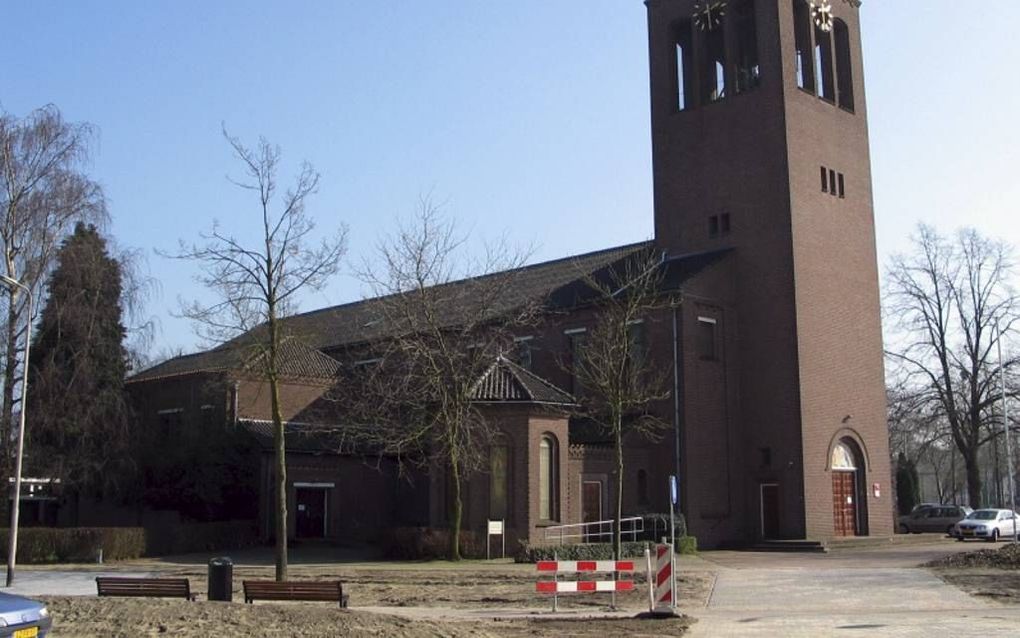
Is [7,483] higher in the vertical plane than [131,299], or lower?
lower

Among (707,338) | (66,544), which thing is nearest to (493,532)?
(707,338)

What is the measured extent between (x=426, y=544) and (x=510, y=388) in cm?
616

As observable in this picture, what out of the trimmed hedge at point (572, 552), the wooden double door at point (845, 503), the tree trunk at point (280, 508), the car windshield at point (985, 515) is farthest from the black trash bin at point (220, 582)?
the car windshield at point (985, 515)

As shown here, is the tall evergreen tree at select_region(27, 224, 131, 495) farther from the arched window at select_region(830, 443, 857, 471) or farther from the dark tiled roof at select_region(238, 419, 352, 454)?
the arched window at select_region(830, 443, 857, 471)

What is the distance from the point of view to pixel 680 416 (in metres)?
39.3

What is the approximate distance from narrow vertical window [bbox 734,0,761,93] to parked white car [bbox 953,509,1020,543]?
2052 cm

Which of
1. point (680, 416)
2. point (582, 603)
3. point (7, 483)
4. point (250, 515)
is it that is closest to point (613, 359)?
point (680, 416)

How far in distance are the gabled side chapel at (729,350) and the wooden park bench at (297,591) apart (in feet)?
55.3

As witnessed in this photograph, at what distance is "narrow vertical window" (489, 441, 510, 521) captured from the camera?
1405 inches

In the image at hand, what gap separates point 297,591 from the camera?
1866cm

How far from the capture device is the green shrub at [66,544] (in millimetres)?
35531

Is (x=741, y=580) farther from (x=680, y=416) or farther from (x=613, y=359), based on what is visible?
(x=680, y=416)

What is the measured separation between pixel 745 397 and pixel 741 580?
52.4ft

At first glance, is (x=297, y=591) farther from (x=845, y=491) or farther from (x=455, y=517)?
(x=845, y=491)
